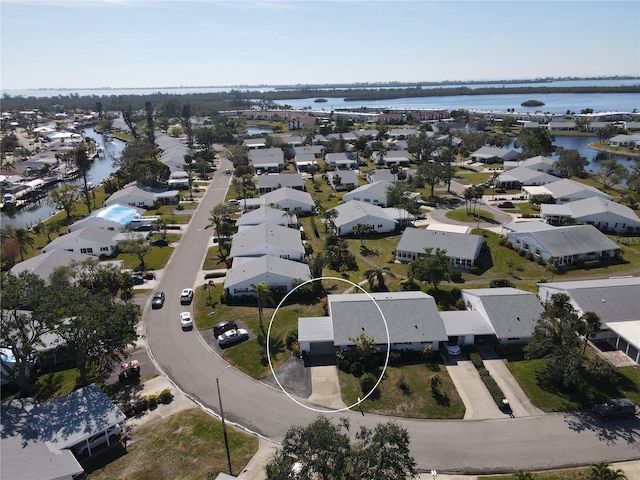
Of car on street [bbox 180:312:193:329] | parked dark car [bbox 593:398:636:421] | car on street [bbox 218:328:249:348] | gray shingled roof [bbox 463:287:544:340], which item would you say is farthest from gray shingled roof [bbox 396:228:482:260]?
car on street [bbox 180:312:193:329]

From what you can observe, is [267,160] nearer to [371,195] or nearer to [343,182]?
[343,182]

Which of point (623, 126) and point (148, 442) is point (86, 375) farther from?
point (623, 126)

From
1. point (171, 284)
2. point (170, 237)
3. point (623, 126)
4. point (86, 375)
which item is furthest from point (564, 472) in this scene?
point (623, 126)

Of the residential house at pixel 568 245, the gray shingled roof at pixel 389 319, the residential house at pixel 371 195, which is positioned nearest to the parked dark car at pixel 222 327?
the gray shingled roof at pixel 389 319

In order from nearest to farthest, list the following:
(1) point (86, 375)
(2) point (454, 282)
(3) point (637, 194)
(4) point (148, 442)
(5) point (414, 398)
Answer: (4) point (148, 442), (5) point (414, 398), (1) point (86, 375), (2) point (454, 282), (3) point (637, 194)

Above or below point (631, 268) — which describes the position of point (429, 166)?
above

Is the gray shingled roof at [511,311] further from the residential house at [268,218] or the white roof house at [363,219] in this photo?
the residential house at [268,218]
